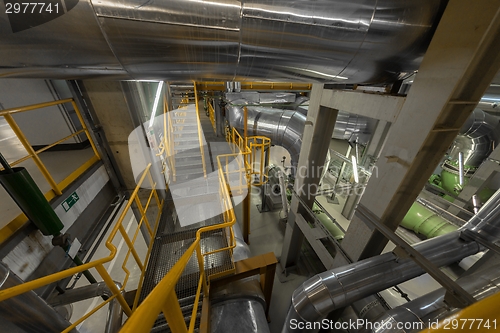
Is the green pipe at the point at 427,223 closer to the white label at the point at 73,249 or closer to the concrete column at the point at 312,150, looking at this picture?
the concrete column at the point at 312,150

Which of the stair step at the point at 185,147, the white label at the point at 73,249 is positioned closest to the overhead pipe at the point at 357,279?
the white label at the point at 73,249

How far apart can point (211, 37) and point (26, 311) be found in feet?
8.34

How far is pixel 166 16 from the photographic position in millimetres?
994

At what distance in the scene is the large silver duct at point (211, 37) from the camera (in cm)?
94

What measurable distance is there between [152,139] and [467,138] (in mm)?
8729

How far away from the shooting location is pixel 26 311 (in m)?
1.30

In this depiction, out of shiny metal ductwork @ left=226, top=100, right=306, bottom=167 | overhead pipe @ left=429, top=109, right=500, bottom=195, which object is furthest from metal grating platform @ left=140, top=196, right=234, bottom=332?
overhead pipe @ left=429, top=109, right=500, bottom=195

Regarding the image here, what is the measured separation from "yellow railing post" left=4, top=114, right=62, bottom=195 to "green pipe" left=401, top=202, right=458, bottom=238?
7550 mm

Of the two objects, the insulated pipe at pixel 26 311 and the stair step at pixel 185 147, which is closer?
the insulated pipe at pixel 26 311

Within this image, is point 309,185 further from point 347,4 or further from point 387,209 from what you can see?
point 347,4

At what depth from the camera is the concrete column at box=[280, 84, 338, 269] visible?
101 inches

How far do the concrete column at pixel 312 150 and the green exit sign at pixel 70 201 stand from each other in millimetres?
3535

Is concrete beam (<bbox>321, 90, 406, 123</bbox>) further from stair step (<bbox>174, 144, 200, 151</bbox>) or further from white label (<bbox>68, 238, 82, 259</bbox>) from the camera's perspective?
stair step (<bbox>174, 144, 200, 151</bbox>)

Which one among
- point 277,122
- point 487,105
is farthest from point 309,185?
point 487,105
